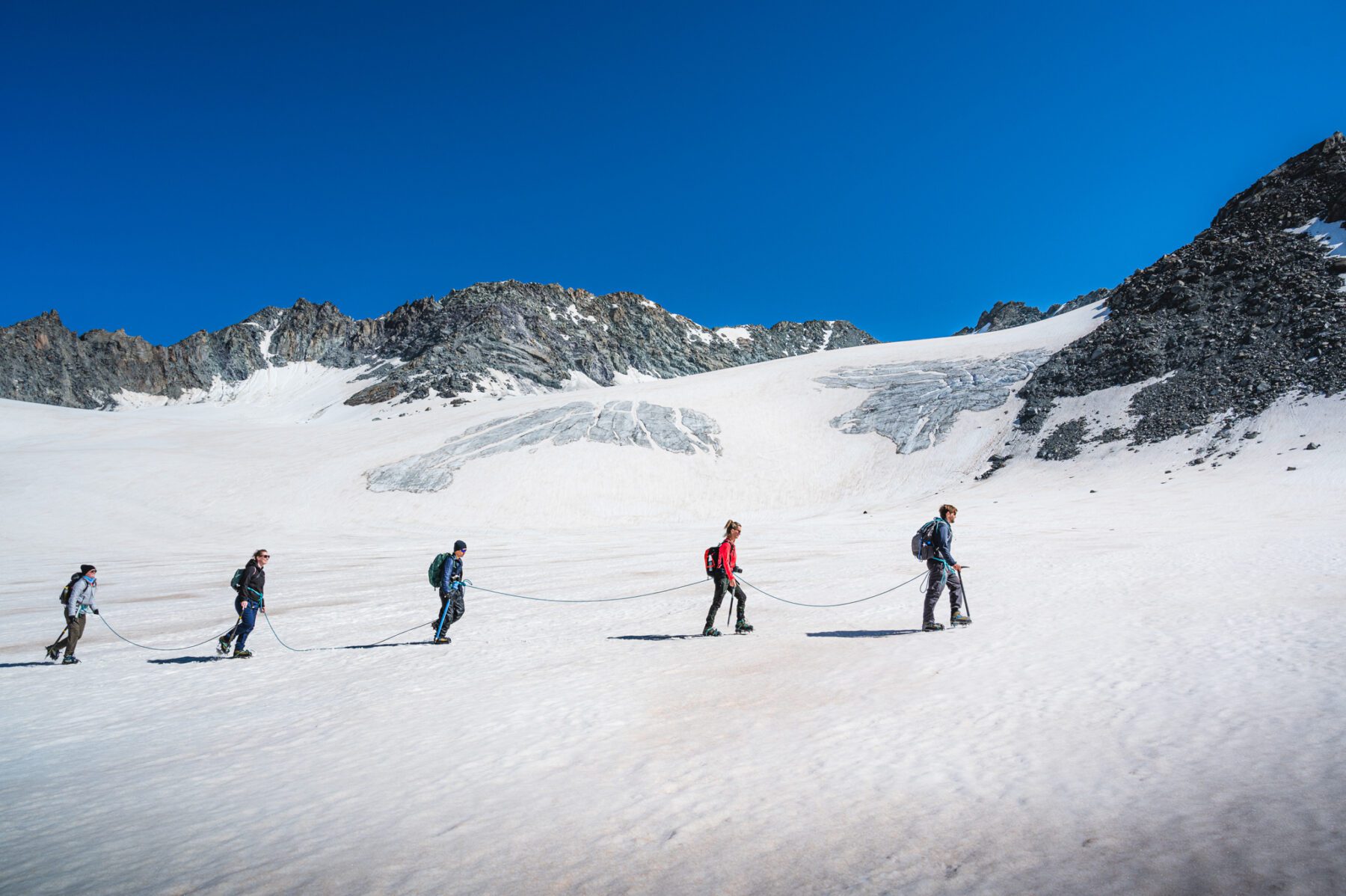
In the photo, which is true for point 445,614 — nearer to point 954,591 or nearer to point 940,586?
point 940,586

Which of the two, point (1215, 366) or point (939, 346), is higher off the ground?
point (939, 346)

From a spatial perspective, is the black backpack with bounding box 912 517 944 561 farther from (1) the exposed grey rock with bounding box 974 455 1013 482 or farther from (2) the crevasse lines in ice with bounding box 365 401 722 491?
(2) the crevasse lines in ice with bounding box 365 401 722 491

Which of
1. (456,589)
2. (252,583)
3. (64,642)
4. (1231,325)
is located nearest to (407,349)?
(1231,325)

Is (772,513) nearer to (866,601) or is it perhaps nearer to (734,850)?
(866,601)

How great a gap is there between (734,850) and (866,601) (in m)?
10.9

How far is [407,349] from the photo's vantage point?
5866 inches

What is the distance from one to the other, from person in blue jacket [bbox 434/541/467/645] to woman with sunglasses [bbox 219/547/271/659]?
3069mm

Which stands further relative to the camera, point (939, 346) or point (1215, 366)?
point (939, 346)

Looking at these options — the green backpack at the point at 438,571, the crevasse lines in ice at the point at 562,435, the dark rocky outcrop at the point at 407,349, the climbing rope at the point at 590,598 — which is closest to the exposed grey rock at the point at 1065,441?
the crevasse lines in ice at the point at 562,435

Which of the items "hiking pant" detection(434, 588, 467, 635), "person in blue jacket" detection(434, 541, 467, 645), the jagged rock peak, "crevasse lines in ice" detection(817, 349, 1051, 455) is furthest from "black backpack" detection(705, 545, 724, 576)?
the jagged rock peak

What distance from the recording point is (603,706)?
8.05 metres

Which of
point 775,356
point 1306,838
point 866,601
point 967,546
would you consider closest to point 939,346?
point 967,546

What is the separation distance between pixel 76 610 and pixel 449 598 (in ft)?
22.3

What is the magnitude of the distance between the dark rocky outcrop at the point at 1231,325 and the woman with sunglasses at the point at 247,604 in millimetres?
45064
